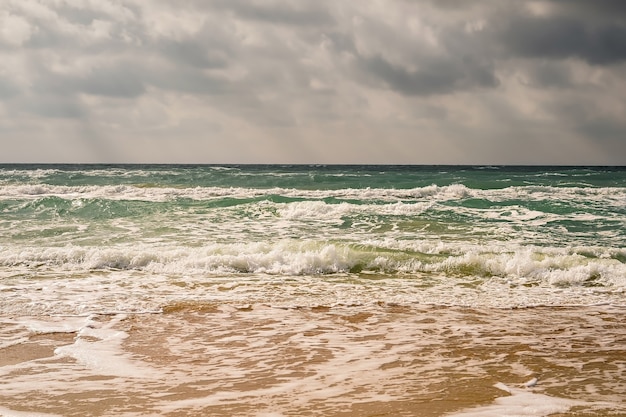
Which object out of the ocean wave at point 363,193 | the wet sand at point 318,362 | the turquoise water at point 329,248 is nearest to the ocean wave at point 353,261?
the turquoise water at point 329,248

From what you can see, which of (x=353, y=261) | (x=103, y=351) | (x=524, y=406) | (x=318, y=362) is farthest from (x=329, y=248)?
(x=524, y=406)

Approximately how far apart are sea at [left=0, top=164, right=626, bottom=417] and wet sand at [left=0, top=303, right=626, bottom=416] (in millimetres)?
28

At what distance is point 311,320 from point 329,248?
182 inches

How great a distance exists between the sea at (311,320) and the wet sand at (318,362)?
1.1 inches

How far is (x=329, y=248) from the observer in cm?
1219

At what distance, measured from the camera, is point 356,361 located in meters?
5.81

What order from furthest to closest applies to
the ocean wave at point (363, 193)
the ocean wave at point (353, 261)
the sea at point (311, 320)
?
the ocean wave at point (363, 193) < the ocean wave at point (353, 261) < the sea at point (311, 320)

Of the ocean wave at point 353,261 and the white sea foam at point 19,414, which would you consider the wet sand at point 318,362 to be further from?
Answer: the ocean wave at point 353,261

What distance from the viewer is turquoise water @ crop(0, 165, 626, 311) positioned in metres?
9.93

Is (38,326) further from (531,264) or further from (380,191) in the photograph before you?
(380,191)

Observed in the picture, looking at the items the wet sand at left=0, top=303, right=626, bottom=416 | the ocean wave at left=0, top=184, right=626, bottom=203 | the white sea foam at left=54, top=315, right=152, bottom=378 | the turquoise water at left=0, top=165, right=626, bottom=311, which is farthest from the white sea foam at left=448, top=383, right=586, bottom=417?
the ocean wave at left=0, top=184, right=626, bottom=203

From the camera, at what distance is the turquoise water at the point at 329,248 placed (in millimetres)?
9930

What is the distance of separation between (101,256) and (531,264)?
9.48m

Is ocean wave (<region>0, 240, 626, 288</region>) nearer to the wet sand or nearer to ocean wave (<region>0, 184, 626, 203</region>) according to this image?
the wet sand
